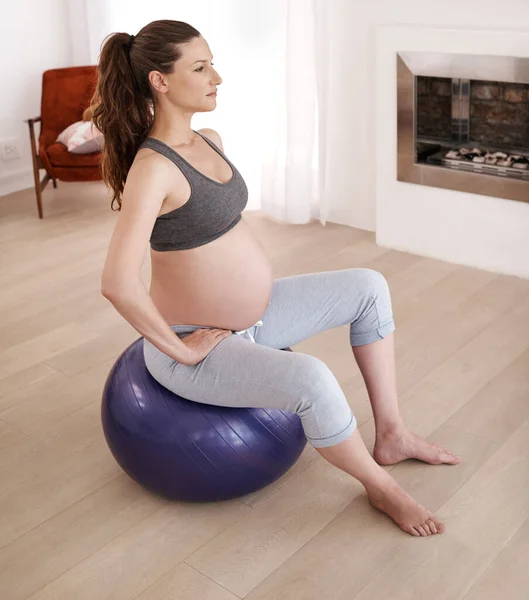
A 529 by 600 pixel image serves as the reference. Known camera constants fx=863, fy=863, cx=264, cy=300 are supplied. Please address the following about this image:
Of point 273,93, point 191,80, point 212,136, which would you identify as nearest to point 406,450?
point 212,136

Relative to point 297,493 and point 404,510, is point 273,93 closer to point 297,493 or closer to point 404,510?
point 297,493

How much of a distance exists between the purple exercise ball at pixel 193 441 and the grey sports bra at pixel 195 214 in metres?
0.36

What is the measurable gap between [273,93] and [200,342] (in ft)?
8.38

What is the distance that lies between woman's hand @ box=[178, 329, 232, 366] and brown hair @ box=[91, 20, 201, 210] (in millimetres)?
344

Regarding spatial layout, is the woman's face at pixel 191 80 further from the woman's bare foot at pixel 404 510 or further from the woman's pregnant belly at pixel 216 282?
the woman's bare foot at pixel 404 510

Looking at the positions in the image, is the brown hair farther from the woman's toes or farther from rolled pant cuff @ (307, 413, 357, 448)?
the woman's toes

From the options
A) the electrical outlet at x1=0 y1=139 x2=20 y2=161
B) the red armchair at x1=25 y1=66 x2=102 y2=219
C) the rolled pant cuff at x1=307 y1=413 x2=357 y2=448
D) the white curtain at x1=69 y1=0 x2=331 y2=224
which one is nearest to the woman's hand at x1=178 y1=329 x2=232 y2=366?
the rolled pant cuff at x1=307 y1=413 x2=357 y2=448

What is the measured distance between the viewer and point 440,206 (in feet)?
12.0

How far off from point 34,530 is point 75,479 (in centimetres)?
23

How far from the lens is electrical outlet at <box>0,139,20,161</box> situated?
16.2ft

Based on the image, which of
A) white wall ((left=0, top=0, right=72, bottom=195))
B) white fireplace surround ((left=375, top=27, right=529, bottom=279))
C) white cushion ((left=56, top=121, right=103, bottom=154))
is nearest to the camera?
white fireplace surround ((left=375, top=27, right=529, bottom=279))

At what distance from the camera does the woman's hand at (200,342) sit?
197cm

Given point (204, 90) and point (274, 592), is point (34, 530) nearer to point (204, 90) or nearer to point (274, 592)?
point (274, 592)

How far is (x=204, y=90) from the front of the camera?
1.93 metres
